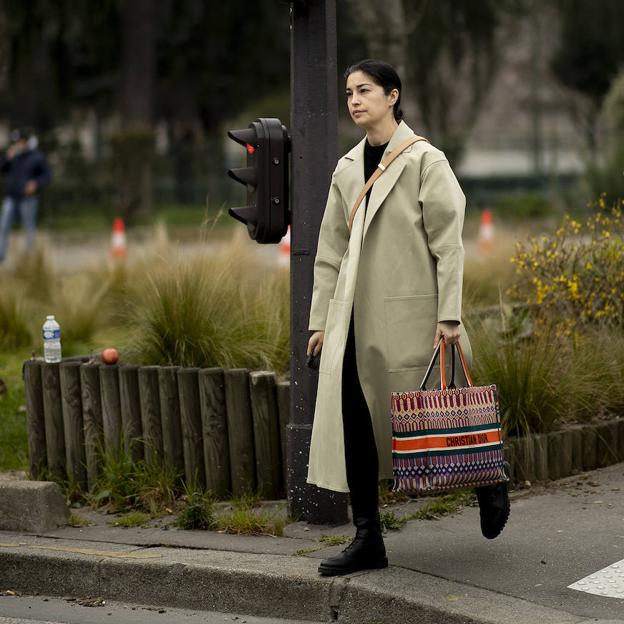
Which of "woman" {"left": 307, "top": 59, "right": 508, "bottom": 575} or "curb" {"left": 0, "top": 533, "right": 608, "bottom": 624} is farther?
"woman" {"left": 307, "top": 59, "right": 508, "bottom": 575}

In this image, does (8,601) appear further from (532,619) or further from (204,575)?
(532,619)

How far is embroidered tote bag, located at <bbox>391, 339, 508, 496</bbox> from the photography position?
17.2ft

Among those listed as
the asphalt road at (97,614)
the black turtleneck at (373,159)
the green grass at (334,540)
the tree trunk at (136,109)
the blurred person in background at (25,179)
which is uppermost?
the tree trunk at (136,109)

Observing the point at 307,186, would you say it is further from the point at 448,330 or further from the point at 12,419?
the point at 12,419

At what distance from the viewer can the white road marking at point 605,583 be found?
5.27 meters

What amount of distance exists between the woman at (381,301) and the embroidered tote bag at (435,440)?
0.18m

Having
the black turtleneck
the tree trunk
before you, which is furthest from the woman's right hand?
the tree trunk

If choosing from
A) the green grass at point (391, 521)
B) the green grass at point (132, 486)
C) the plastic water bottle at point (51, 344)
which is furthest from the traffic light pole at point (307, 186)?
the plastic water bottle at point (51, 344)

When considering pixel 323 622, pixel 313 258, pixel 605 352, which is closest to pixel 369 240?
pixel 313 258

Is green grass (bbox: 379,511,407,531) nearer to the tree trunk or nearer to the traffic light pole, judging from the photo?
the traffic light pole

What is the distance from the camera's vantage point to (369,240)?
17.9ft

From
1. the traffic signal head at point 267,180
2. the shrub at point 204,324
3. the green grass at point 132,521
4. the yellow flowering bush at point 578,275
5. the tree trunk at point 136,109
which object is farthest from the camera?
the tree trunk at point 136,109

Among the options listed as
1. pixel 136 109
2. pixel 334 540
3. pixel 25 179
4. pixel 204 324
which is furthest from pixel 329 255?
pixel 136 109

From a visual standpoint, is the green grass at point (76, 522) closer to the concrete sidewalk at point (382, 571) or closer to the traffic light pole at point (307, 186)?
the concrete sidewalk at point (382, 571)
